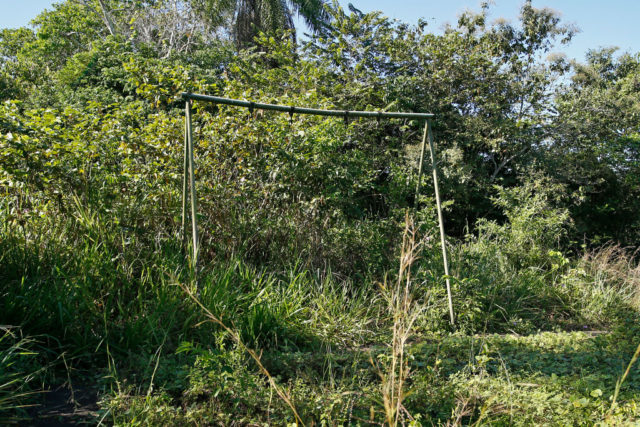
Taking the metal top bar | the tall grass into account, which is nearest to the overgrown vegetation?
the tall grass

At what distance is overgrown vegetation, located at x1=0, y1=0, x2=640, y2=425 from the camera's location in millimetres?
2609

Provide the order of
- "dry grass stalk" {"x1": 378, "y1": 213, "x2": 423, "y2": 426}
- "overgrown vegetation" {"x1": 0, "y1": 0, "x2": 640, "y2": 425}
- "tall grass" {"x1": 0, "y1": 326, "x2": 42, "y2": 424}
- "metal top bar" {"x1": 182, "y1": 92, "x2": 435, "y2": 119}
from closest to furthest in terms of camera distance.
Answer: "dry grass stalk" {"x1": 378, "y1": 213, "x2": 423, "y2": 426}
"tall grass" {"x1": 0, "y1": 326, "x2": 42, "y2": 424}
"overgrown vegetation" {"x1": 0, "y1": 0, "x2": 640, "y2": 425}
"metal top bar" {"x1": 182, "y1": 92, "x2": 435, "y2": 119}

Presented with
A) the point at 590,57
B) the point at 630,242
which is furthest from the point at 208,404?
the point at 590,57

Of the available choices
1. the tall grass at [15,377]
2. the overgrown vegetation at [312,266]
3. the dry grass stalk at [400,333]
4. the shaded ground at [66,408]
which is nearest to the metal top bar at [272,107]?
the overgrown vegetation at [312,266]

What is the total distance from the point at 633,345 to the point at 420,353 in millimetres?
2085

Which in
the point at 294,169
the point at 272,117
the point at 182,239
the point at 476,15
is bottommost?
the point at 182,239

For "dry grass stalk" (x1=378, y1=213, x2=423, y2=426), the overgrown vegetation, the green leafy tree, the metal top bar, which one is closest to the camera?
"dry grass stalk" (x1=378, y1=213, x2=423, y2=426)

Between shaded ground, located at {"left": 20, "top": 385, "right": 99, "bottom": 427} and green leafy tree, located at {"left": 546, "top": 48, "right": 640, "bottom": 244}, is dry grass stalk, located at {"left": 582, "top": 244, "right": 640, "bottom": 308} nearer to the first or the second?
green leafy tree, located at {"left": 546, "top": 48, "right": 640, "bottom": 244}

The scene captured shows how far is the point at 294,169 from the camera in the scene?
17.6 ft

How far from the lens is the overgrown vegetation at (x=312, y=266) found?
103 inches

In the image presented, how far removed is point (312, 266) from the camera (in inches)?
185

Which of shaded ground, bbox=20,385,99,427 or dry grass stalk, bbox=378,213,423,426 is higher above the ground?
dry grass stalk, bbox=378,213,423,426

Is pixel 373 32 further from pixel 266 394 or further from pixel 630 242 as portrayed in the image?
pixel 266 394

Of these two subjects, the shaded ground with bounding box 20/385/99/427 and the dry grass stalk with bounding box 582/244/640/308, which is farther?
the dry grass stalk with bounding box 582/244/640/308
